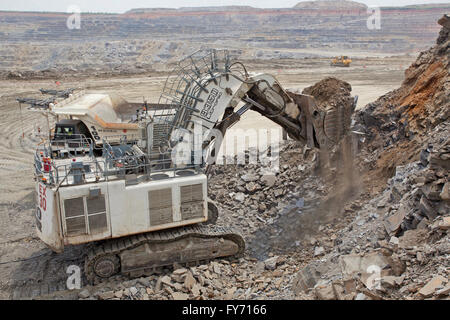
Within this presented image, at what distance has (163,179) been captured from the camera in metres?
8.41

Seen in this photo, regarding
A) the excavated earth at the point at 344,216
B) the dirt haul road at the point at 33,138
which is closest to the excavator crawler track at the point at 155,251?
the excavated earth at the point at 344,216

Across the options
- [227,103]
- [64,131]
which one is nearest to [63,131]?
[64,131]

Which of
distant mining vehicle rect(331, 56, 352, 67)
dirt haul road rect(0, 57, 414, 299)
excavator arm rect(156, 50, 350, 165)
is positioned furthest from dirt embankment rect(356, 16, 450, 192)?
distant mining vehicle rect(331, 56, 352, 67)

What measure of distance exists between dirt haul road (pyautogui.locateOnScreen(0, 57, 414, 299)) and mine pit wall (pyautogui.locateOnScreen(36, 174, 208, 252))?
1.26m

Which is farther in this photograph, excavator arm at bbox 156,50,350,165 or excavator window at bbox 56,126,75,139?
excavator window at bbox 56,126,75,139

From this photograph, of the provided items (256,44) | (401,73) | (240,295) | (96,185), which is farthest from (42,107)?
(256,44)

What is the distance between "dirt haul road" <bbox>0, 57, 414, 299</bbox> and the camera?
8.81m

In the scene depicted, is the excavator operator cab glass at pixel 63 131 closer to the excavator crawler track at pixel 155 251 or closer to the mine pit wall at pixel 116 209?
the mine pit wall at pixel 116 209

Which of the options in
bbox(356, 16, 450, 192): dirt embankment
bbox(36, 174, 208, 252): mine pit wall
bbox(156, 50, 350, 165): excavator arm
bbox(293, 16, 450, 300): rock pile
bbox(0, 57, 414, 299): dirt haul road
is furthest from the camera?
bbox(356, 16, 450, 192): dirt embankment

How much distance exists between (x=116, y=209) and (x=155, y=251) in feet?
3.61

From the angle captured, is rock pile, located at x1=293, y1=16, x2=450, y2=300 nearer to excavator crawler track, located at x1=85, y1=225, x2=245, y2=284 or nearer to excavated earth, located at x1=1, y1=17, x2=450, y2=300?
excavated earth, located at x1=1, y1=17, x2=450, y2=300

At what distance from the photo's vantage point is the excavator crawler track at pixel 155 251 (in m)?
8.16

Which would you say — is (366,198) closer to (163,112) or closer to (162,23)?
(163,112)

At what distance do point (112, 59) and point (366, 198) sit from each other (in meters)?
46.7
